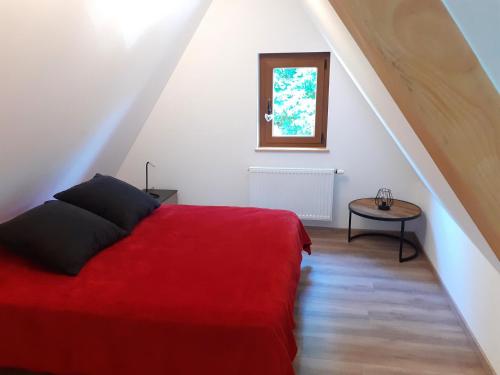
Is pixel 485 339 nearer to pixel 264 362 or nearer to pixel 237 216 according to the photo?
pixel 264 362

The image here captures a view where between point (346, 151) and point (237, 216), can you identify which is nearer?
point (237, 216)

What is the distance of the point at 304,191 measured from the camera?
3.98 m

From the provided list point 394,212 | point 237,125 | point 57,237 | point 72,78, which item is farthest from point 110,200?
point 394,212

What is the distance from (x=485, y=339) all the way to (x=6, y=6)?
2833 millimetres

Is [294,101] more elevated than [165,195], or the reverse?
[294,101]

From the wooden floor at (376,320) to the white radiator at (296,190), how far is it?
55 centimetres

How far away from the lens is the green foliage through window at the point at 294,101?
12.7 feet

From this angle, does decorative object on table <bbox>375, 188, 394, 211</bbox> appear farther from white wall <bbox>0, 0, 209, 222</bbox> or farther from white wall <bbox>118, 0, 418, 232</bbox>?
white wall <bbox>0, 0, 209, 222</bbox>

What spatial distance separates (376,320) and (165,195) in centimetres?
241

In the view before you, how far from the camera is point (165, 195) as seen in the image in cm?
406

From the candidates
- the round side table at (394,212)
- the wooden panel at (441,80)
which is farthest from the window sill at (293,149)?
the wooden panel at (441,80)

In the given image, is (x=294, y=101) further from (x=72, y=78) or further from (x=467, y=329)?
(x=467, y=329)

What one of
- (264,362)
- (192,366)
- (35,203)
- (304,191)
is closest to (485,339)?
(264,362)

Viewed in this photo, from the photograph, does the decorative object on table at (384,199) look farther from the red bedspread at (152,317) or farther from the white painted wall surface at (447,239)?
the red bedspread at (152,317)
